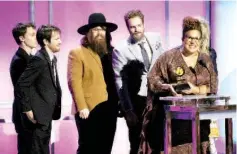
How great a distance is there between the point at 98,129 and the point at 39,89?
691 millimetres

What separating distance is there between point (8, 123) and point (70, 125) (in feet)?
2.35

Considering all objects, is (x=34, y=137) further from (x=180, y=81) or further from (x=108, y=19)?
(x=108, y=19)

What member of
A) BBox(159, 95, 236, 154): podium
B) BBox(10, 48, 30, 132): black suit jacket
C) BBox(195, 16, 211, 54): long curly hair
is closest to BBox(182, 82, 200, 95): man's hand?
BBox(159, 95, 236, 154): podium

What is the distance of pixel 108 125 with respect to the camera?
16.8 ft

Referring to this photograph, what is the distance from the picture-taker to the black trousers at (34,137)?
467 centimetres

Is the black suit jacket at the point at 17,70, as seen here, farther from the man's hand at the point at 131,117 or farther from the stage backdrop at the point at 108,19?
the stage backdrop at the point at 108,19

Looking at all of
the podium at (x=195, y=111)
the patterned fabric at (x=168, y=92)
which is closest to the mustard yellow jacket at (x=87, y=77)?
the patterned fabric at (x=168, y=92)

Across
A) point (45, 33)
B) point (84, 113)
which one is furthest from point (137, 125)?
point (45, 33)

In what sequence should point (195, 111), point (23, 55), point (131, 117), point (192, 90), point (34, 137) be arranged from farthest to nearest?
1. point (23, 55)
2. point (131, 117)
3. point (34, 137)
4. point (192, 90)
5. point (195, 111)

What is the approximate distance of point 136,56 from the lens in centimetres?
506

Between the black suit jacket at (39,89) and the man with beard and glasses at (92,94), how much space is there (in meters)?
0.28

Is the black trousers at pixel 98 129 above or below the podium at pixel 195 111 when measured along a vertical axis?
below

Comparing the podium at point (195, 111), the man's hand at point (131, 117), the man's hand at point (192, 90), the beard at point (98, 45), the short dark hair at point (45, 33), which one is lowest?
the man's hand at point (131, 117)

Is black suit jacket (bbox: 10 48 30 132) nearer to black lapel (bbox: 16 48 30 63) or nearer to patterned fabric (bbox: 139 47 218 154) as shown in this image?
black lapel (bbox: 16 48 30 63)
